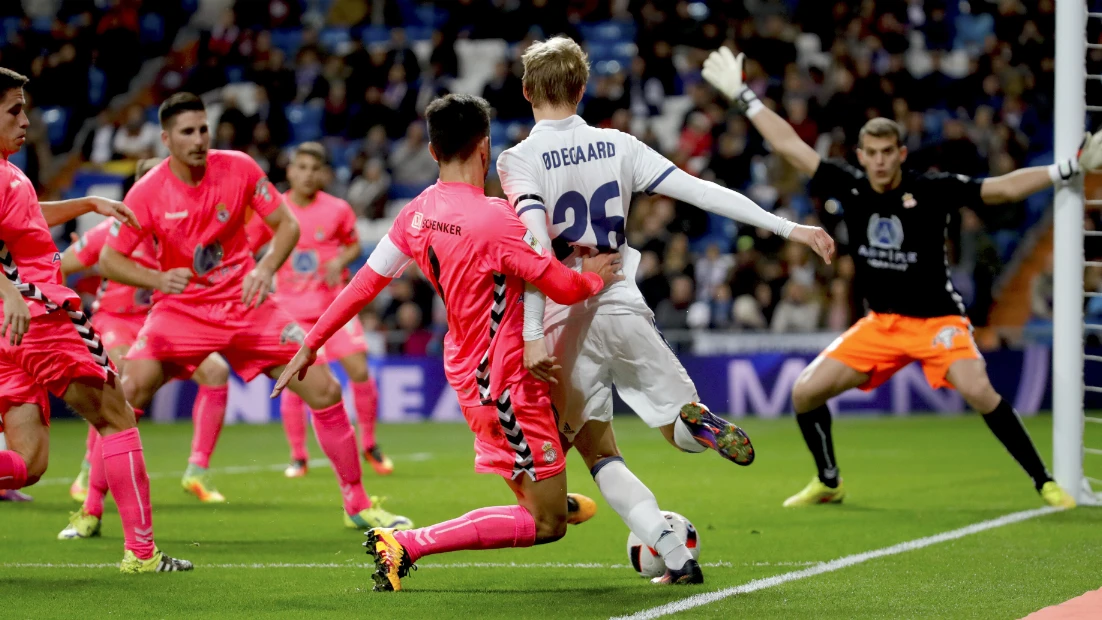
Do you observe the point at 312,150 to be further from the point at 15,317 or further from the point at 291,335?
the point at 15,317

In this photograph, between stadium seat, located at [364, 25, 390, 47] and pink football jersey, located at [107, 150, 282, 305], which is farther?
stadium seat, located at [364, 25, 390, 47]

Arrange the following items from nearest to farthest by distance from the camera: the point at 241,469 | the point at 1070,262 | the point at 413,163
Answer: the point at 1070,262 < the point at 241,469 < the point at 413,163

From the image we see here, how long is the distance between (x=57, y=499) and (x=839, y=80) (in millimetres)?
13547

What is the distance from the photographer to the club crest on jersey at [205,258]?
24.9ft

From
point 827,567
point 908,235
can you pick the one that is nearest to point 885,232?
point 908,235

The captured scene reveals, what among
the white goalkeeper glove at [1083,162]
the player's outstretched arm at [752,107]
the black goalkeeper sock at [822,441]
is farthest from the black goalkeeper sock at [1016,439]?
the player's outstretched arm at [752,107]

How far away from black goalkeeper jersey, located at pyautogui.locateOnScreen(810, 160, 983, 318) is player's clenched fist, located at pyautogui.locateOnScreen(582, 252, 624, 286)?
10.7 feet

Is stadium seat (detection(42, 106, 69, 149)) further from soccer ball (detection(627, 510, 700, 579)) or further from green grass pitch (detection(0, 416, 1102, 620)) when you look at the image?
soccer ball (detection(627, 510, 700, 579))

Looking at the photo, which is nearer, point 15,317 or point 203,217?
point 15,317

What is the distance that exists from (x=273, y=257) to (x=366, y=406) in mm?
3808

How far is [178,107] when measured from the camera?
23.8 feet

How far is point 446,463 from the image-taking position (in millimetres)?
11977

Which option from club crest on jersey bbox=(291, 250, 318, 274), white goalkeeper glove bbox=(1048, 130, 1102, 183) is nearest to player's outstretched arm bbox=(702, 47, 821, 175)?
white goalkeeper glove bbox=(1048, 130, 1102, 183)

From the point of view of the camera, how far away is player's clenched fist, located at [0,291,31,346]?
5.39m
